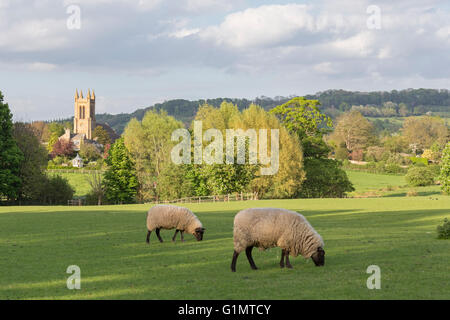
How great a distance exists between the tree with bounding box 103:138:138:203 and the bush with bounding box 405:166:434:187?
55.9 metres

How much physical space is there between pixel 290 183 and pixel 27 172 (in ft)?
114

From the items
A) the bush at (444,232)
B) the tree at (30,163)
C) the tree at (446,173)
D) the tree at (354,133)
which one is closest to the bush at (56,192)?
the tree at (30,163)

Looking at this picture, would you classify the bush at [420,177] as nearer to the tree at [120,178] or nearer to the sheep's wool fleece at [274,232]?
the tree at [120,178]

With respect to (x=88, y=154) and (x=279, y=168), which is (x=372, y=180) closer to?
(x=279, y=168)

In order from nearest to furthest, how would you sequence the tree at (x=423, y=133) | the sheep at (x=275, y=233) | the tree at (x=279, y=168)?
the sheep at (x=275, y=233)
the tree at (x=279, y=168)
the tree at (x=423, y=133)

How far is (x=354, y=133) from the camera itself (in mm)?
145250

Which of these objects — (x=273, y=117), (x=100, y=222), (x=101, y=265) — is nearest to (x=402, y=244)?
(x=101, y=265)

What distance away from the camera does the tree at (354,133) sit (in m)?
145

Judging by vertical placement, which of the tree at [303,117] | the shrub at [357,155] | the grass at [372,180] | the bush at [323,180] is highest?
the tree at [303,117]

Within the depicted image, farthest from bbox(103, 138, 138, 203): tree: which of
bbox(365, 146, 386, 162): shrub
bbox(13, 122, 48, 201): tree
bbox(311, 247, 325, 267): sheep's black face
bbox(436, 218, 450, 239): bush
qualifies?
bbox(365, 146, 386, 162): shrub

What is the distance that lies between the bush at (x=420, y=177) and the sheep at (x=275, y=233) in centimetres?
9221

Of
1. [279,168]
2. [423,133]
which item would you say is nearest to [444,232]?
[279,168]

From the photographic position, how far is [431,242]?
21734mm

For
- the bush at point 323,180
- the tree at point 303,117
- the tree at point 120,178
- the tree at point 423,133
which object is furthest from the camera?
the tree at point 423,133
